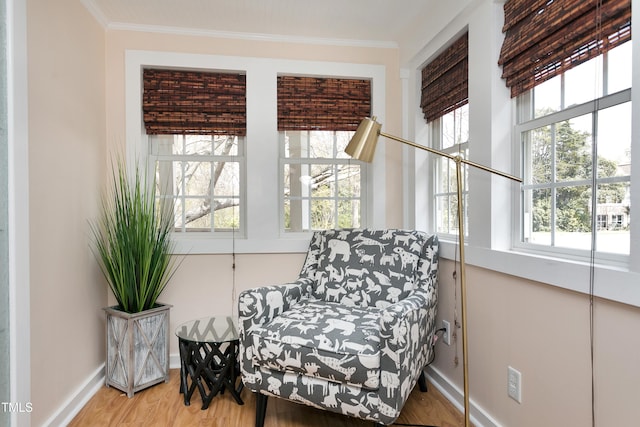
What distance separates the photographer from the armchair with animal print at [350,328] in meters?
1.55

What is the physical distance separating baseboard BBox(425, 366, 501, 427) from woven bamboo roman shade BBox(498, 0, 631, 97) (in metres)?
1.54

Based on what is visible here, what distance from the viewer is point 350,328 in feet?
5.73

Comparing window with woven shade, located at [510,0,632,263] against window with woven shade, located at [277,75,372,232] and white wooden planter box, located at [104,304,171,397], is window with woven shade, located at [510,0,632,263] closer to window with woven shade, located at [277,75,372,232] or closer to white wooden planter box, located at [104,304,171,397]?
window with woven shade, located at [277,75,372,232]

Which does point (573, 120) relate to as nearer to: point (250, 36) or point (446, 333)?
point (446, 333)

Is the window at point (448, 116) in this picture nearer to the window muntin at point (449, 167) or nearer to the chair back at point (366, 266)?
the window muntin at point (449, 167)

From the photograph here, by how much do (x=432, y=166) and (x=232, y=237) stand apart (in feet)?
4.91

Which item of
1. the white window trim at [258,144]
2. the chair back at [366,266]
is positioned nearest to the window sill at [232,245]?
the white window trim at [258,144]

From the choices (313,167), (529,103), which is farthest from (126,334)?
(529,103)

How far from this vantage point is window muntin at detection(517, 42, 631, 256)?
1.25m

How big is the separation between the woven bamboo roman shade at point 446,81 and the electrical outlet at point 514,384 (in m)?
1.39

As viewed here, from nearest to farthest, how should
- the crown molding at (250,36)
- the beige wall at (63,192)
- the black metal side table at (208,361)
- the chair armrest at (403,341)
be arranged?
the chair armrest at (403,341)
the beige wall at (63,192)
the black metal side table at (208,361)
the crown molding at (250,36)

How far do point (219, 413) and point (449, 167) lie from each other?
1.95 metres

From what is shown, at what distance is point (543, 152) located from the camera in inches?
63.6

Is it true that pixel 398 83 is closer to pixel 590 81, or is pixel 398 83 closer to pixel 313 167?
pixel 313 167
